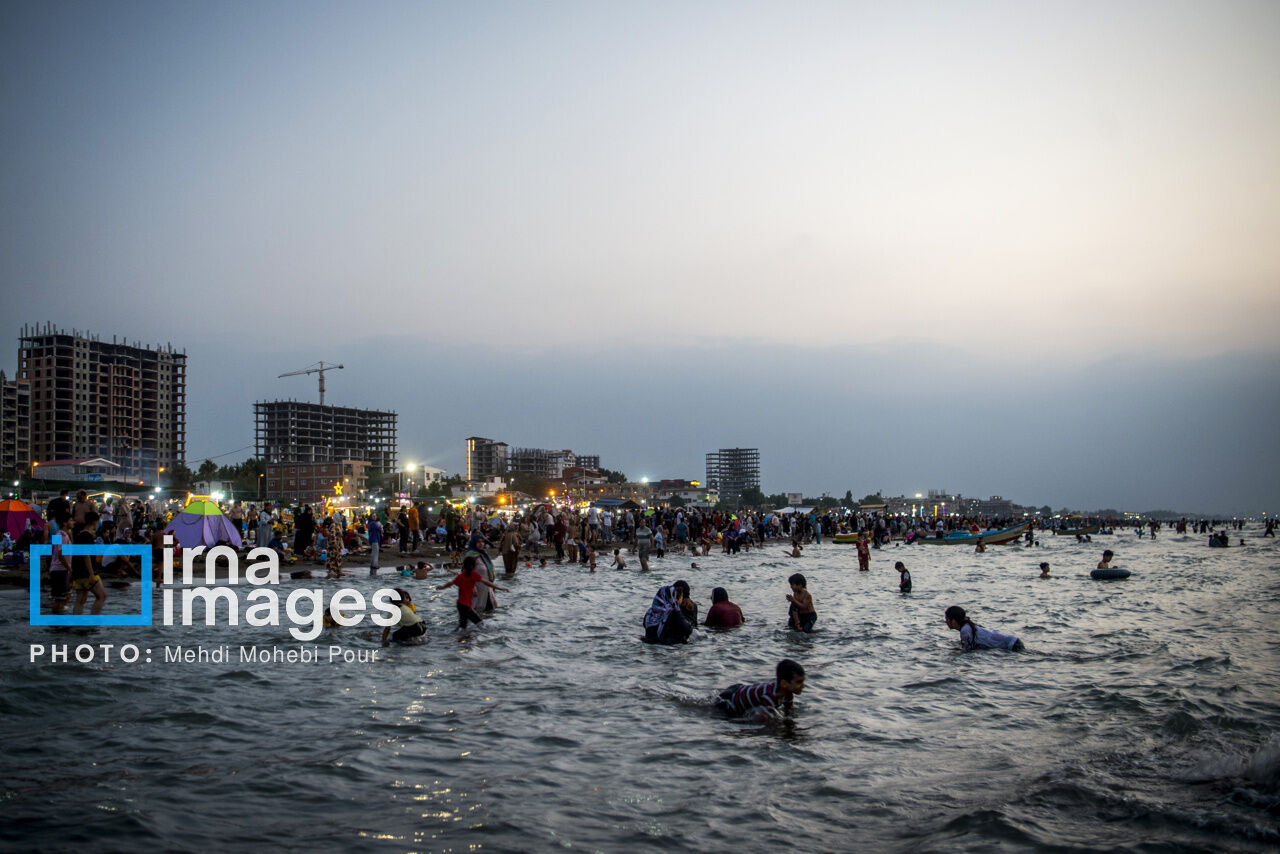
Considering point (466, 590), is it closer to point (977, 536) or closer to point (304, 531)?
point (304, 531)

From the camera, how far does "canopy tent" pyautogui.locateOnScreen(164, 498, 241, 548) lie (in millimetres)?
20875

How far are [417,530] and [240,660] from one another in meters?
18.9

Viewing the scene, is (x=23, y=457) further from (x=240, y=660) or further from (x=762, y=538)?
(x=240, y=660)

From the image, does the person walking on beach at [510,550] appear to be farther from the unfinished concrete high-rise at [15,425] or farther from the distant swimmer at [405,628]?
the unfinished concrete high-rise at [15,425]

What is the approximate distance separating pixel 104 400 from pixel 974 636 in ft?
546

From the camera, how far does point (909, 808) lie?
21.4 ft

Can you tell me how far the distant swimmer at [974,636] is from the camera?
13.6 m

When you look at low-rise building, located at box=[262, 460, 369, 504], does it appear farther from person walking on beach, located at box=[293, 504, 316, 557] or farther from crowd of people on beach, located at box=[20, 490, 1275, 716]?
person walking on beach, located at box=[293, 504, 316, 557]

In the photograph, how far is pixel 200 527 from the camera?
21.0 m

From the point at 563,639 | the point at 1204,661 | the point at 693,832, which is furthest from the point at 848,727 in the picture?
the point at 1204,661

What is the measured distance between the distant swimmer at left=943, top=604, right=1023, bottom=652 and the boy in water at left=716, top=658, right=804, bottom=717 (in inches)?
214

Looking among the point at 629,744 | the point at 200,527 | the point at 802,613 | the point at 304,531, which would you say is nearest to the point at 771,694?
the point at 629,744

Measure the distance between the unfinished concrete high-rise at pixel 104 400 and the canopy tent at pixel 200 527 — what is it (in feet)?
423

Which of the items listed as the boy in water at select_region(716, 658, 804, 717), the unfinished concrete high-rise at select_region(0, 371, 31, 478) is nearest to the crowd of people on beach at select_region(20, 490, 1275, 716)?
the boy in water at select_region(716, 658, 804, 717)
